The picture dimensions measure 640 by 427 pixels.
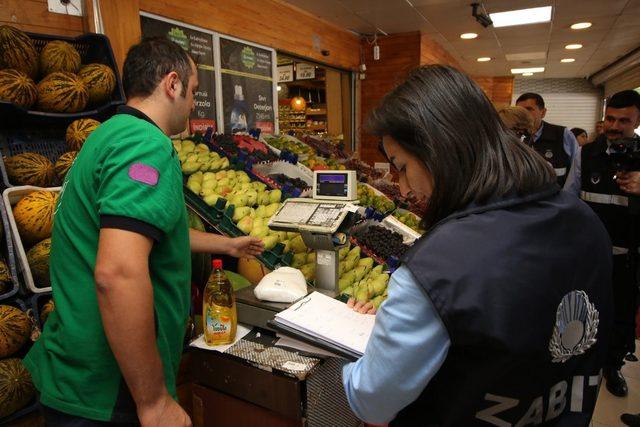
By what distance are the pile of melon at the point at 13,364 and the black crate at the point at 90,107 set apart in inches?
36.9

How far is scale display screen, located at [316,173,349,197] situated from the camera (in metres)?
2.00

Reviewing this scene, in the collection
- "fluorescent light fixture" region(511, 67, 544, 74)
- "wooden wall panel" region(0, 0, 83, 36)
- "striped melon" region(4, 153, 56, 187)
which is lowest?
"striped melon" region(4, 153, 56, 187)

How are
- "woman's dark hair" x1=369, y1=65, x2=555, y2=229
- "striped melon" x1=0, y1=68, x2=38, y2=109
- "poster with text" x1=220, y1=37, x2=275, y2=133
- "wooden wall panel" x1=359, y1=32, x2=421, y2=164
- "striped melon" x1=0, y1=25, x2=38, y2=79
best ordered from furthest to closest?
"wooden wall panel" x1=359, y1=32, x2=421, y2=164 → "poster with text" x1=220, y1=37, x2=275, y2=133 → "striped melon" x1=0, y1=25, x2=38, y2=79 → "striped melon" x1=0, y1=68, x2=38, y2=109 → "woman's dark hair" x1=369, y1=65, x2=555, y2=229

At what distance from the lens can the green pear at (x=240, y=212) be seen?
7.87ft

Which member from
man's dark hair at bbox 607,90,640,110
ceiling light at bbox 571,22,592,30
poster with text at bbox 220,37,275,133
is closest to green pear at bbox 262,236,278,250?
poster with text at bbox 220,37,275,133

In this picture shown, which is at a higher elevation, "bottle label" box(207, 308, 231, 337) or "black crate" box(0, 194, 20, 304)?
"black crate" box(0, 194, 20, 304)

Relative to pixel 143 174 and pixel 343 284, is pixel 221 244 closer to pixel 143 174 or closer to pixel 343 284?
pixel 343 284

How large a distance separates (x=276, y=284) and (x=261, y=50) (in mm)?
3556

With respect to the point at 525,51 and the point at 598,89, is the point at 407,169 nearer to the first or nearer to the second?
the point at 525,51

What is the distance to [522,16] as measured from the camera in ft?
19.3

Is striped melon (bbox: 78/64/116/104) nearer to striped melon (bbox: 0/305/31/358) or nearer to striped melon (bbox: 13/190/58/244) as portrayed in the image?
striped melon (bbox: 13/190/58/244)

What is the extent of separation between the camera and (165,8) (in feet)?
11.4

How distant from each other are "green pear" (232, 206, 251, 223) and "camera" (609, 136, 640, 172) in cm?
234

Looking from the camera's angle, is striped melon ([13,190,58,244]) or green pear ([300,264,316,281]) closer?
striped melon ([13,190,58,244])
